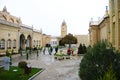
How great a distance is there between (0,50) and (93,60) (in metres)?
28.7

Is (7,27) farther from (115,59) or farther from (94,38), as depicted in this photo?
(115,59)

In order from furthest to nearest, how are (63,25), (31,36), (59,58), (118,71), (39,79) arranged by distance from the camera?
1. (63,25)
2. (31,36)
3. (59,58)
4. (39,79)
5. (118,71)

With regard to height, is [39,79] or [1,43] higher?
[1,43]

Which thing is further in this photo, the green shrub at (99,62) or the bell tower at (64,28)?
the bell tower at (64,28)

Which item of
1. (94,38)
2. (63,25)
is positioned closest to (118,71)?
(94,38)

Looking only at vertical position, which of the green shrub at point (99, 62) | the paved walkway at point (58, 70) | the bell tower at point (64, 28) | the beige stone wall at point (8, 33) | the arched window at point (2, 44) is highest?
the bell tower at point (64, 28)

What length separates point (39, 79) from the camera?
14.8m

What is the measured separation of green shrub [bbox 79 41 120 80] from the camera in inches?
386

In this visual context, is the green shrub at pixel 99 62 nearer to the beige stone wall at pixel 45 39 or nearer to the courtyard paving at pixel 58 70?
the courtyard paving at pixel 58 70

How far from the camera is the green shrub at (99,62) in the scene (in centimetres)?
980

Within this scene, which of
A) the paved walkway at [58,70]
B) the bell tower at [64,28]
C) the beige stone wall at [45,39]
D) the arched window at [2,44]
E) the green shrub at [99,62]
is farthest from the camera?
the bell tower at [64,28]

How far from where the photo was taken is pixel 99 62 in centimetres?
992

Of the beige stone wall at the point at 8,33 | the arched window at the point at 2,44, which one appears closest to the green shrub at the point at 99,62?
the beige stone wall at the point at 8,33

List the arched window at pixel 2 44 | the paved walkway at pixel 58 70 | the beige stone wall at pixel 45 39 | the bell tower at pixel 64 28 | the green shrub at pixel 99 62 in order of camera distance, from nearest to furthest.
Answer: the green shrub at pixel 99 62 → the paved walkway at pixel 58 70 → the arched window at pixel 2 44 → the beige stone wall at pixel 45 39 → the bell tower at pixel 64 28
